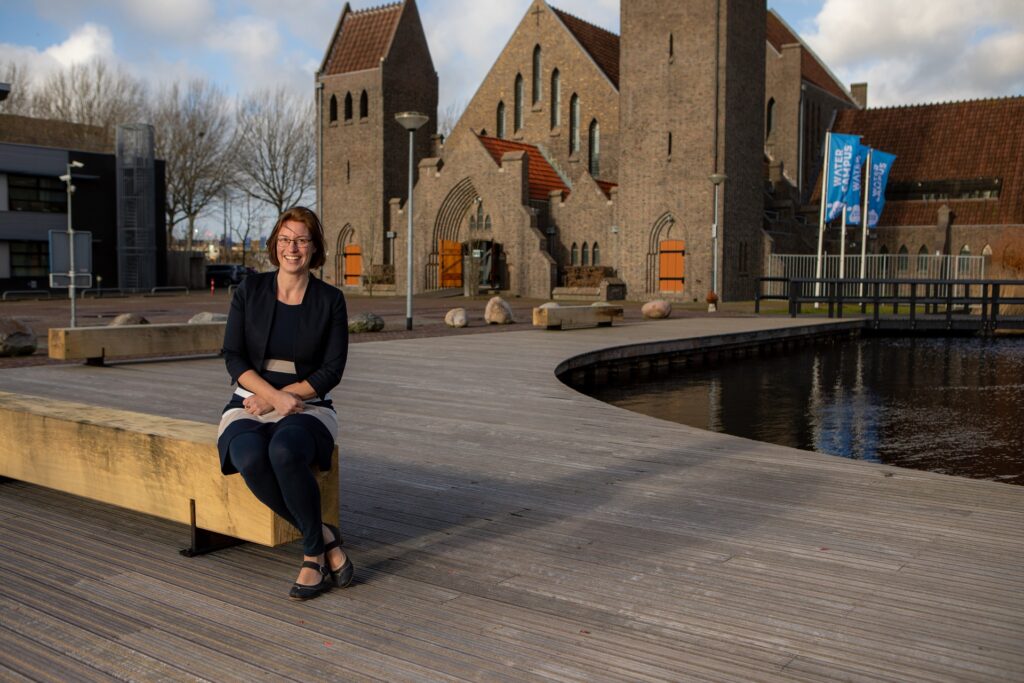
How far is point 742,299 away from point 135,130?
32.1 metres

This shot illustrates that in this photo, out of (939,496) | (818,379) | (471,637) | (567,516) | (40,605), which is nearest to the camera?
(471,637)

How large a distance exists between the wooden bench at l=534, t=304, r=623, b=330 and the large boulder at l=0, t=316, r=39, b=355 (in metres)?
9.37

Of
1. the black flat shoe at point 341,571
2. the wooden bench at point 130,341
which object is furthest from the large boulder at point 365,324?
the black flat shoe at point 341,571

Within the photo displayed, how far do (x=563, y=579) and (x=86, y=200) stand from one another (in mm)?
49433

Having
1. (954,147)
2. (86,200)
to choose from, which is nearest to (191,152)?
(86,200)

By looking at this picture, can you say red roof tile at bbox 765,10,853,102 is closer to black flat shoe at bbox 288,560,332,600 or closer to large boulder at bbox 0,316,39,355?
large boulder at bbox 0,316,39,355

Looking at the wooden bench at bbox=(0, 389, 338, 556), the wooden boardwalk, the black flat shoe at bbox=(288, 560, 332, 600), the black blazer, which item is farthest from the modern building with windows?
the black flat shoe at bbox=(288, 560, 332, 600)

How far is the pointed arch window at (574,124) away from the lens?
44406 millimetres

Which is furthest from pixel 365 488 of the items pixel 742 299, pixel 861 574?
pixel 742 299

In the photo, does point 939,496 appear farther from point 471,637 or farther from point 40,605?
point 40,605

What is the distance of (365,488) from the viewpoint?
553 cm

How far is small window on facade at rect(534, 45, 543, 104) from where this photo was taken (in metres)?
45.1

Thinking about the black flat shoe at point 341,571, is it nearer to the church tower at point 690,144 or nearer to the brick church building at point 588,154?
the brick church building at point 588,154

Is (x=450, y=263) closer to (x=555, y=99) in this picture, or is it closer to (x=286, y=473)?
(x=555, y=99)
